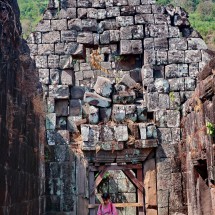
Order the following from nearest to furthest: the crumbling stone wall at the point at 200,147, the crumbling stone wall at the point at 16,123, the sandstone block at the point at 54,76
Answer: the crumbling stone wall at the point at 16,123
the crumbling stone wall at the point at 200,147
the sandstone block at the point at 54,76

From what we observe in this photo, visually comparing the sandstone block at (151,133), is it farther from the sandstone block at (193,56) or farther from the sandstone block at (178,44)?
the sandstone block at (178,44)

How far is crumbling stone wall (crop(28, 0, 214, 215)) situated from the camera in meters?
9.59

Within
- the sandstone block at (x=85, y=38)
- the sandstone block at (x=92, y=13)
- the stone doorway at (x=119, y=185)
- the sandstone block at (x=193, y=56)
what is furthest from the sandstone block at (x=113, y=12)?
the stone doorway at (x=119, y=185)

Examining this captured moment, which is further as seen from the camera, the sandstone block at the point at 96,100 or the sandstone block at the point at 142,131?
the sandstone block at the point at 96,100

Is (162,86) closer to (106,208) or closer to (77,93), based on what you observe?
(77,93)

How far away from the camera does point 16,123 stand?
5055 millimetres

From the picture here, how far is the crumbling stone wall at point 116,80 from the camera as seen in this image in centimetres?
959

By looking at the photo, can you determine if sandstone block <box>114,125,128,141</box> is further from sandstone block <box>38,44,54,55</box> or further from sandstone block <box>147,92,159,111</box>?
sandstone block <box>38,44,54,55</box>

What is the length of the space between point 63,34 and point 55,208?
14.4 feet

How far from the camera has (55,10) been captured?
1062 cm

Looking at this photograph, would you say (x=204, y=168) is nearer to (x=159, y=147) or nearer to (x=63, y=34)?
(x=159, y=147)

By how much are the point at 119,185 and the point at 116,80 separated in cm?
732

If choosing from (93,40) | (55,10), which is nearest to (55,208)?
(93,40)

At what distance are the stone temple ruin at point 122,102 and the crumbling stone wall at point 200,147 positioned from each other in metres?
0.13
